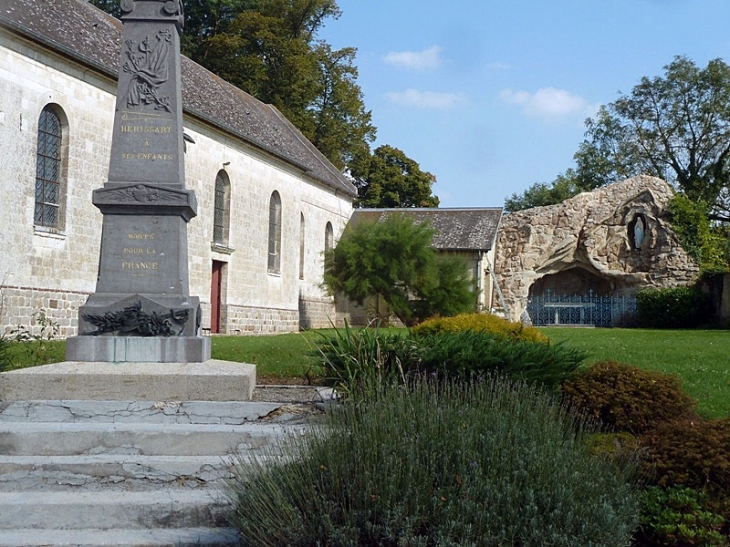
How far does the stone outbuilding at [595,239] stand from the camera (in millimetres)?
36344

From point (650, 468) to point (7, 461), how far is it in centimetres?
464

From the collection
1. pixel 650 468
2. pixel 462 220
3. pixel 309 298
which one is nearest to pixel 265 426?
pixel 650 468

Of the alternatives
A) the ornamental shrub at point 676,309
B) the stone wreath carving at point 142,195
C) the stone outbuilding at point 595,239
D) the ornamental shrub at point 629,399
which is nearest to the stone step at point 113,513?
the ornamental shrub at point 629,399

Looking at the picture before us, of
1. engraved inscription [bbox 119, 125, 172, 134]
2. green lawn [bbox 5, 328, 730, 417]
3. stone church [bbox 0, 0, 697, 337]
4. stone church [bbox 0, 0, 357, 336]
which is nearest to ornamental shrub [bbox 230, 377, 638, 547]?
green lawn [bbox 5, 328, 730, 417]

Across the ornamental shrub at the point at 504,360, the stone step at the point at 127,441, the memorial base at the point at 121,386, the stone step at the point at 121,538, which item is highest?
the ornamental shrub at the point at 504,360

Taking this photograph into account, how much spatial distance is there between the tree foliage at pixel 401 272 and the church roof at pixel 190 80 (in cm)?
428

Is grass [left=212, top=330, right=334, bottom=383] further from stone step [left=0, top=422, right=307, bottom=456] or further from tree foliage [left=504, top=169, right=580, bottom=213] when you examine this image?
tree foliage [left=504, top=169, right=580, bottom=213]

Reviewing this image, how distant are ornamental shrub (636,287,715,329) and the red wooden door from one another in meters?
18.2

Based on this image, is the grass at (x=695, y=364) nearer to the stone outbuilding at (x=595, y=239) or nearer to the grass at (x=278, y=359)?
the grass at (x=278, y=359)

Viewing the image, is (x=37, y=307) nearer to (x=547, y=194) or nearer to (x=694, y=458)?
(x=694, y=458)

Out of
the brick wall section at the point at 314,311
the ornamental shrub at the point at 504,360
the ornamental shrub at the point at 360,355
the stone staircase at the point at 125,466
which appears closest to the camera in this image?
the stone staircase at the point at 125,466

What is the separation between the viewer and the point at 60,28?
1948cm

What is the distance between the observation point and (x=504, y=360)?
7738 millimetres

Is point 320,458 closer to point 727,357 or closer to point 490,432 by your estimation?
point 490,432
